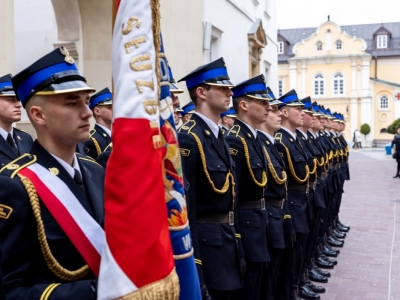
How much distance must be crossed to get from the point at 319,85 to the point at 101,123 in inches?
2005

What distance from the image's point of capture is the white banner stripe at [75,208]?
197 centimetres

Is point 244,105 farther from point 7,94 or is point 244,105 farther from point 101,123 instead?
point 7,94

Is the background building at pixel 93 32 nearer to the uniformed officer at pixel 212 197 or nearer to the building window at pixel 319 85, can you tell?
the uniformed officer at pixel 212 197

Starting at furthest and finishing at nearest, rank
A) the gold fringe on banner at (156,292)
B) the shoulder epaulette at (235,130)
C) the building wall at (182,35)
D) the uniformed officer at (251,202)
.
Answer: the building wall at (182,35) < the shoulder epaulette at (235,130) < the uniformed officer at (251,202) < the gold fringe on banner at (156,292)

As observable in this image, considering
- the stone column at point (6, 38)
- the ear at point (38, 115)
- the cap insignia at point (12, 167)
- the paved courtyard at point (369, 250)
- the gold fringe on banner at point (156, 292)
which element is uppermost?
the stone column at point (6, 38)

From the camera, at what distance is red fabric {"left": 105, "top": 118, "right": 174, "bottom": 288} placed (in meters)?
1.76

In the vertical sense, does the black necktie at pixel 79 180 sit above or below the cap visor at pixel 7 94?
below

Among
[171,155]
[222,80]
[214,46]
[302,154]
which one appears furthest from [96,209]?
[214,46]

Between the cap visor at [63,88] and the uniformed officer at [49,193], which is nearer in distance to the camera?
the uniformed officer at [49,193]

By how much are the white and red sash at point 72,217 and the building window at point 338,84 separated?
54091 mm

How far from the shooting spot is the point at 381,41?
5822 centimetres

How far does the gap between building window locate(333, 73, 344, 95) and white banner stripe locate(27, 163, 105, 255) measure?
5408 centimetres

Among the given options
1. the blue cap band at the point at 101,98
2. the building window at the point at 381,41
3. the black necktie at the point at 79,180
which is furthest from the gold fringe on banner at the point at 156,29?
the building window at the point at 381,41

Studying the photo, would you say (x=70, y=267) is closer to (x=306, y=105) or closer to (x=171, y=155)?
(x=171, y=155)
